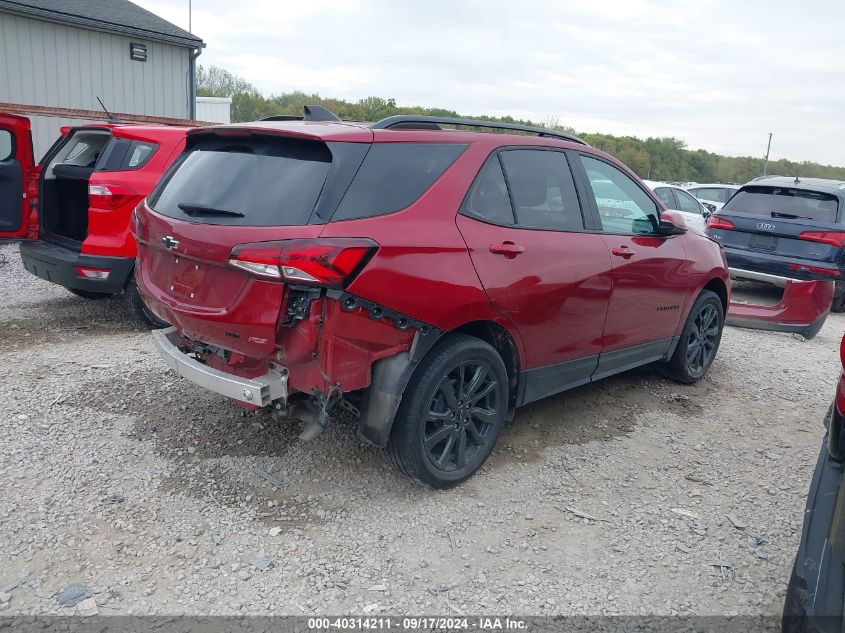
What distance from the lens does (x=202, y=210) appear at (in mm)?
3305

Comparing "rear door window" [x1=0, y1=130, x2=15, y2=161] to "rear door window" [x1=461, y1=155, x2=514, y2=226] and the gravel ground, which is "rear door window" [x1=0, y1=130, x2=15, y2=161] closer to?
the gravel ground

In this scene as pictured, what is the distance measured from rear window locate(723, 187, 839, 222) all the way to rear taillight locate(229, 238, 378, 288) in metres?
7.62

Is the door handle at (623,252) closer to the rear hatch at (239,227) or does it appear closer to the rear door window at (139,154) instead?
the rear hatch at (239,227)

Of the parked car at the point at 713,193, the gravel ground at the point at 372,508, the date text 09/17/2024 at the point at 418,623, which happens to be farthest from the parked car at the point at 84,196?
the parked car at the point at 713,193

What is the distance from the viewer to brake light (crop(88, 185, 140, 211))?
5.80 metres

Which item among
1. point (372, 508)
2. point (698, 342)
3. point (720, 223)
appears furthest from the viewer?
point (720, 223)

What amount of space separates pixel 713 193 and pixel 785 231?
10.3 metres

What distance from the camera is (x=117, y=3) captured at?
1565 centimetres

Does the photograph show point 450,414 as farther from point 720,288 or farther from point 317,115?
point 720,288

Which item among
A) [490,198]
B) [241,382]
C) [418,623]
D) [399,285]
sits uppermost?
[490,198]

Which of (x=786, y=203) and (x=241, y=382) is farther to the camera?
(x=786, y=203)

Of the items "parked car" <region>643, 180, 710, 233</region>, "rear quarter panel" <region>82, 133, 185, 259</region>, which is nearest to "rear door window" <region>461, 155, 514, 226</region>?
"rear quarter panel" <region>82, 133, 185, 259</region>

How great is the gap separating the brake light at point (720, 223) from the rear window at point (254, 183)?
7345 mm

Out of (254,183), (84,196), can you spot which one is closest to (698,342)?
(254,183)
